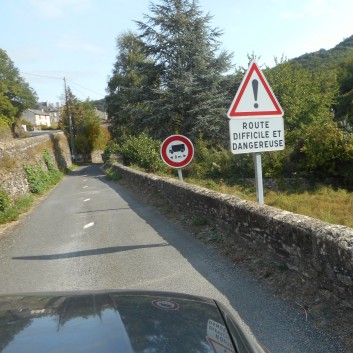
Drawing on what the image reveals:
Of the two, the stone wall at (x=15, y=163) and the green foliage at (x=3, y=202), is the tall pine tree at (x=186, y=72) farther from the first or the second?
the green foliage at (x=3, y=202)

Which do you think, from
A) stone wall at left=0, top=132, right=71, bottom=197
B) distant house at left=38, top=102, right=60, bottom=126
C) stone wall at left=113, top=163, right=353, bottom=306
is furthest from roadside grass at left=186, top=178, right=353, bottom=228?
distant house at left=38, top=102, right=60, bottom=126

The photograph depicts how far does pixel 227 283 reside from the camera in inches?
191

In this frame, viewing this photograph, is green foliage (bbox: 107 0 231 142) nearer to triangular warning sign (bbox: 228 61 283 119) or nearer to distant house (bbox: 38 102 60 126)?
triangular warning sign (bbox: 228 61 283 119)

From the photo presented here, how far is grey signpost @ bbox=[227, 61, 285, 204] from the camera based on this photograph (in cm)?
543

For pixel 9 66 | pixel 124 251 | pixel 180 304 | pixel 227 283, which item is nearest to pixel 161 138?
pixel 124 251

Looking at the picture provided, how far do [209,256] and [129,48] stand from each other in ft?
151

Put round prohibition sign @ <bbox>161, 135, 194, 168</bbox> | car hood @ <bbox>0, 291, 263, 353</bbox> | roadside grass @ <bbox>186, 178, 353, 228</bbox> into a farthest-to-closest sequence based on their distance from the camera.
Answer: roadside grass @ <bbox>186, 178, 353, 228</bbox>
round prohibition sign @ <bbox>161, 135, 194, 168</bbox>
car hood @ <bbox>0, 291, 263, 353</bbox>

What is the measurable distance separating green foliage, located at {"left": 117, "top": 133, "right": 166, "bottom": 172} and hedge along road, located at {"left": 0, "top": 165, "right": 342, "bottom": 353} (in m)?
15.1

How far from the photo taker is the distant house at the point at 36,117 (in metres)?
113

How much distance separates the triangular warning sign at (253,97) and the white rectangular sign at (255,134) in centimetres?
10

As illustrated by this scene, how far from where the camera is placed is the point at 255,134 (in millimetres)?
5520

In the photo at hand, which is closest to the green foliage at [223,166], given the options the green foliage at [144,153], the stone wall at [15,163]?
the green foliage at [144,153]

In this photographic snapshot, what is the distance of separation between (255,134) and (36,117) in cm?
12126

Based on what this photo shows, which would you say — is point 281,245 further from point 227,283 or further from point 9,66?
point 9,66
